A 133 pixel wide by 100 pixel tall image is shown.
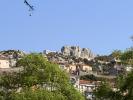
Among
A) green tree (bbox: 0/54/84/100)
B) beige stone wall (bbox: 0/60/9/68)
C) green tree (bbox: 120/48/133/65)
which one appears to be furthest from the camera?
beige stone wall (bbox: 0/60/9/68)

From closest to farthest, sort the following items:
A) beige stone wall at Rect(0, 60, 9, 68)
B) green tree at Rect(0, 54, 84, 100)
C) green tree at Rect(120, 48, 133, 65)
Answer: green tree at Rect(120, 48, 133, 65) → green tree at Rect(0, 54, 84, 100) → beige stone wall at Rect(0, 60, 9, 68)

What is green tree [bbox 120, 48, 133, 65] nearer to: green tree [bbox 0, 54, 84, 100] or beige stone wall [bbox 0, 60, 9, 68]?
green tree [bbox 0, 54, 84, 100]

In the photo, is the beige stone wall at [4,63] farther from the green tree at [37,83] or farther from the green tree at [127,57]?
the green tree at [127,57]

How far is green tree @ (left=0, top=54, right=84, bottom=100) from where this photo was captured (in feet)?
197

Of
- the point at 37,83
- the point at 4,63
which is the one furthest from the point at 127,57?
the point at 4,63

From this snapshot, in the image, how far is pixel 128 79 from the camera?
35812mm

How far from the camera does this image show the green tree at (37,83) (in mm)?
60188

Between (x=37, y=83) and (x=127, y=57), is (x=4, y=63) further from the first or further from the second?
(x=127, y=57)

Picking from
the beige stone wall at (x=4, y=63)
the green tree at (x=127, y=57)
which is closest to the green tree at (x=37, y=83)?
the green tree at (x=127, y=57)

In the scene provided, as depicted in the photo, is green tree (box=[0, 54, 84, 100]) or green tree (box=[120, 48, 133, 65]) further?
green tree (box=[0, 54, 84, 100])

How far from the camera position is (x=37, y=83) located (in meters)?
60.9

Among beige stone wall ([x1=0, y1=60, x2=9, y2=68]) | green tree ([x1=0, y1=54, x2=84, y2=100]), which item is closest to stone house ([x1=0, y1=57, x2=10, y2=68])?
beige stone wall ([x1=0, y1=60, x2=9, y2=68])

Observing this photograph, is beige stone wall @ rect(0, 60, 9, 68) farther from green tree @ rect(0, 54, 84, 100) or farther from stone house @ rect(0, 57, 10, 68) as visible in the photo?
green tree @ rect(0, 54, 84, 100)

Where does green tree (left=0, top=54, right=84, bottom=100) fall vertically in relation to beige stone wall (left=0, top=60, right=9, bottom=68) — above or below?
below
